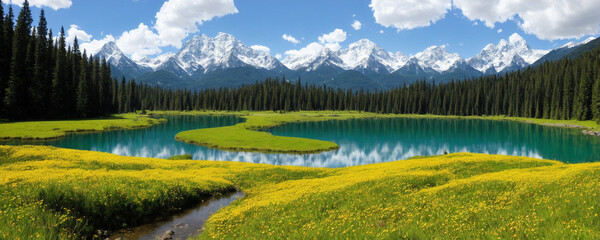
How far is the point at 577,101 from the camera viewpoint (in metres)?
126

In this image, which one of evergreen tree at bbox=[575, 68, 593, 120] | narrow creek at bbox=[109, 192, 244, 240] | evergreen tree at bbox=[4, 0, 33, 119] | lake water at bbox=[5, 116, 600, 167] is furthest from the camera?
evergreen tree at bbox=[575, 68, 593, 120]

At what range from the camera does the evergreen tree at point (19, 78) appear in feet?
271

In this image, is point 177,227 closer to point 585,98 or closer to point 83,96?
point 83,96

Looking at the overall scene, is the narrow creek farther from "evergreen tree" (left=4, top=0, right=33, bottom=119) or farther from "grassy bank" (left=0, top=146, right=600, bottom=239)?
"evergreen tree" (left=4, top=0, right=33, bottom=119)

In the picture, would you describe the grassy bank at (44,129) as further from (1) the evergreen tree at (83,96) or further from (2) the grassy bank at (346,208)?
(2) the grassy bank at (346,208)

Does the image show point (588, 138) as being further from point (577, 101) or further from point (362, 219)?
point (362, 219)

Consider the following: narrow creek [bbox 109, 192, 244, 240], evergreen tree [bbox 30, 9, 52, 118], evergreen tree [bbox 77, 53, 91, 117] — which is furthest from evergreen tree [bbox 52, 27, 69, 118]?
narrow creek [bbox 109, 192, 244, 240]

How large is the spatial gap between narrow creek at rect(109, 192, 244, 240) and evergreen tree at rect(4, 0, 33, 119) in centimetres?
9236

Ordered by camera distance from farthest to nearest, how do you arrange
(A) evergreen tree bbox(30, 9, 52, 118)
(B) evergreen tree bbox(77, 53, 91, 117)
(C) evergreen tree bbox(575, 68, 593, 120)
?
(C) evergreen tree bbox(575, 68, 593, 120), (B) evergreen tree bbox(77, 53, 91, 117), (A) evergreen tree bbox(30, 9, 52, 118)

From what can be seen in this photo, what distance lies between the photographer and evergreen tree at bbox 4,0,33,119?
8269cm

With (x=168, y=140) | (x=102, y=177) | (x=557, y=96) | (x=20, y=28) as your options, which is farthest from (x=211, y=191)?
(x=557, y=96)

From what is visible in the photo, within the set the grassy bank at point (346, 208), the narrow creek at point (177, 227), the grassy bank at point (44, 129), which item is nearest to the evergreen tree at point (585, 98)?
the grassy bank at point (346, 208)

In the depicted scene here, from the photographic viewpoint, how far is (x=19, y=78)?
85875mm

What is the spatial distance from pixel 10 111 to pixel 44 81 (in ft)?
44.2
